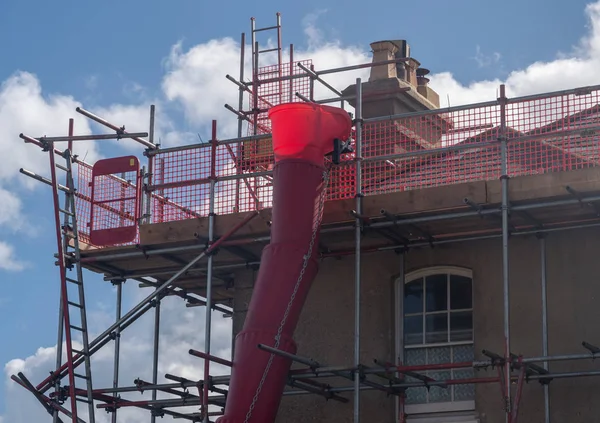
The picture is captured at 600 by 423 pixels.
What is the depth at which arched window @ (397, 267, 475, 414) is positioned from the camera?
18.3 metres

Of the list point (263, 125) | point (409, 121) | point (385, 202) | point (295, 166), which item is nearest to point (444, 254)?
point (385, 202)

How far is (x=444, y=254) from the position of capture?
1888cm

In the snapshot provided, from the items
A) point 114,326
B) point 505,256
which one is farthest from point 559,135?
point 114,326

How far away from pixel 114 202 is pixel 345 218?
4.36 m

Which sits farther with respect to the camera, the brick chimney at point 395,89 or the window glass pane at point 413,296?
the brick chimney at point 395,89

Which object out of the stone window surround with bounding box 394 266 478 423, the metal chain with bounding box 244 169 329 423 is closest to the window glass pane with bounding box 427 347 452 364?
the stone window surround with bounding box 394 266 478 423

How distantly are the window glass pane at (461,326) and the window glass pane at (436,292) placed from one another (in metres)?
0.25

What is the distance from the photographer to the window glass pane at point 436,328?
61.5ft

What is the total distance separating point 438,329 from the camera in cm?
1880

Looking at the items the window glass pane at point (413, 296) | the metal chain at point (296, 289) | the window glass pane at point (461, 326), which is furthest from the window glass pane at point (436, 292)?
the metal chain at point (296, 289)

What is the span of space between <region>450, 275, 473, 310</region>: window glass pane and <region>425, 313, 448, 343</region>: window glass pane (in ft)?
0.80

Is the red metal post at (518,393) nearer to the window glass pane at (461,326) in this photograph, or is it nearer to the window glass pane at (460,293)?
the window glass pane at (461,326)

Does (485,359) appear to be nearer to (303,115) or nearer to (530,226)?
(530,226)

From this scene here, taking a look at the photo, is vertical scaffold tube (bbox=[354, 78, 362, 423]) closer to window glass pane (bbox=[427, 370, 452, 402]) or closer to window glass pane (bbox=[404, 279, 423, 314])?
window glass pane (bbox=[404, 279, 423, 314])
